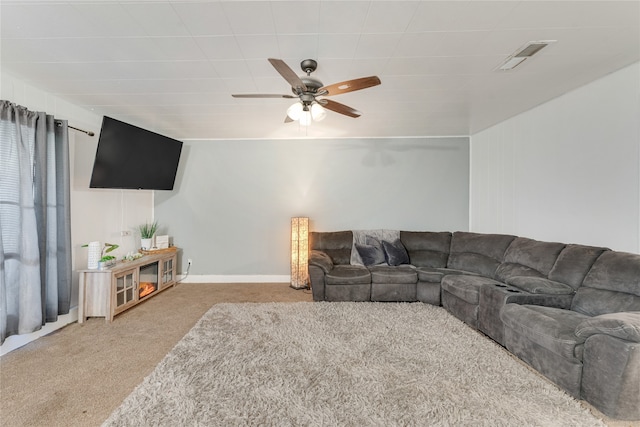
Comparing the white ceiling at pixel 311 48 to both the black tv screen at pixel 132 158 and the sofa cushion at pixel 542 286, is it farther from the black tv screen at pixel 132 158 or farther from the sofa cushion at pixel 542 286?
the sofa cushion at pixel 542 286

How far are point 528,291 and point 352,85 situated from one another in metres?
2.51

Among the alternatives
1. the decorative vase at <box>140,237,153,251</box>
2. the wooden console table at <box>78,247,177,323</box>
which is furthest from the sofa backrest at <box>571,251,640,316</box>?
the decorative vase at <box>140,237,153,251</box>

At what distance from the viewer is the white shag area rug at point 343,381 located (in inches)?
68.2

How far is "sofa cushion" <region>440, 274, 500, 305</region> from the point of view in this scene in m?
3.07

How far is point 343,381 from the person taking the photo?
82.3 inches

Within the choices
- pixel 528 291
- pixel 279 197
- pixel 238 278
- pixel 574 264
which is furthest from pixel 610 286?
pixel 238 278

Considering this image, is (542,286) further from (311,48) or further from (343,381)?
(311,48)

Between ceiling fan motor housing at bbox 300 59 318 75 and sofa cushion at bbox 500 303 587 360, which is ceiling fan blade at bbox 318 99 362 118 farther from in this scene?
sofa cushion at bbox 500 303 587 360

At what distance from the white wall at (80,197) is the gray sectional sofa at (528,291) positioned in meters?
2.93

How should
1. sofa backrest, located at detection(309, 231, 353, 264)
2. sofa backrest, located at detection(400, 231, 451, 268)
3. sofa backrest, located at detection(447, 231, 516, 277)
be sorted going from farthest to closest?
sofa backrest, located at detection(309, 231, 353, 264) → sofa backrest, located at detection(400, 231, 451, 268) → sofa backrest, located at detection(447, 231, 516, 277)

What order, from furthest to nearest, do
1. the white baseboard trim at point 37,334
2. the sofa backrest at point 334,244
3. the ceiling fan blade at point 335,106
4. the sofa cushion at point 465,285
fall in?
the sofa backrest at point 334,244, the sofa cushion at point 465,285, the white baseboard trim at point 37,334, the ceiling fan blade at point 335,106

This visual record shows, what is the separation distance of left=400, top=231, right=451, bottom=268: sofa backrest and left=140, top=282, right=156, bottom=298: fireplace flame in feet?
12.9

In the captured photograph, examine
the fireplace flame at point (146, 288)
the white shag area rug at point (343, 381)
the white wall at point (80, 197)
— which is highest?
the white wall at point (80, 197)

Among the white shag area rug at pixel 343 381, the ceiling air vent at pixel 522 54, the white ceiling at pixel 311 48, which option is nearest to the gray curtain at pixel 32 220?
the white ceiling at pixel 311 48
